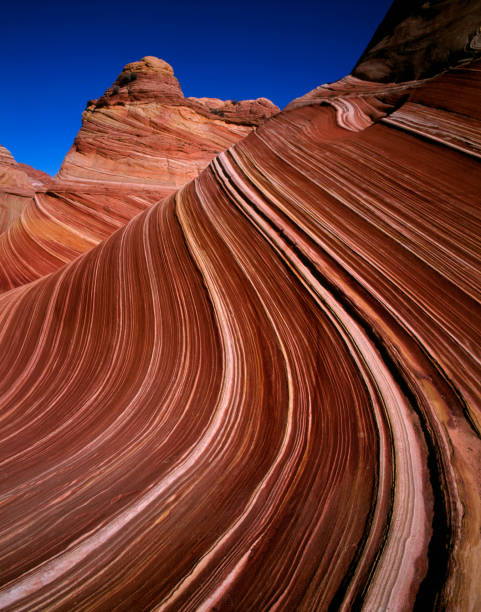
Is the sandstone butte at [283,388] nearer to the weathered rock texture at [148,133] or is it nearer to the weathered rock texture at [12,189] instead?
the weathered rock texture at [148,133]

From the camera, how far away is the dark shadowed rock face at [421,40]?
2.88 meters

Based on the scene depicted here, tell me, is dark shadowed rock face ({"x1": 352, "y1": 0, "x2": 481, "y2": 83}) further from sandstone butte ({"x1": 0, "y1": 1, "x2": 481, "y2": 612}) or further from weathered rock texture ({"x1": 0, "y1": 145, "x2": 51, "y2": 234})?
weathered rock texture ({"x1": 0, "y1": 145, "x2": 51, "y2": 234})

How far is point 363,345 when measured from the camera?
65.1 inches

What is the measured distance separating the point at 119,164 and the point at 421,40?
787 centimetres

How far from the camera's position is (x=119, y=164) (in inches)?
348

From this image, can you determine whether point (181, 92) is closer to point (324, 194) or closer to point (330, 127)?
point (330, 127)

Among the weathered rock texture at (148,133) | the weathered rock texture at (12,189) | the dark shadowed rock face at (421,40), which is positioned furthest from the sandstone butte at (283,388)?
the weathered rock texture at (12,189)

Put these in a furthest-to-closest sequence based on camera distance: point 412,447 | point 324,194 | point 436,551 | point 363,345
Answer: point 324,194 < point 363,345 < point 412,447 < point 436,551

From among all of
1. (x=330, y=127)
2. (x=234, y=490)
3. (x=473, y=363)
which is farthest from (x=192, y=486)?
(x=330, y=127)

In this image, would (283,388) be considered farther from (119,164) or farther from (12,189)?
(12,189)

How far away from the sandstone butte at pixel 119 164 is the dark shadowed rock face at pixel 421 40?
6007 mm

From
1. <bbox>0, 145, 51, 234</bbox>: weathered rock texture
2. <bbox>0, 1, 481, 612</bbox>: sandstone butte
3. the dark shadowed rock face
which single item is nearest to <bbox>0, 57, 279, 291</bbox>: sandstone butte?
<bbox>0, 145, 51, 234</bbox>: weathered rock texture

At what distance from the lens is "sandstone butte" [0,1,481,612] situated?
39.3 inches

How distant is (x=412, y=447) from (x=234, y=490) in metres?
0.77
